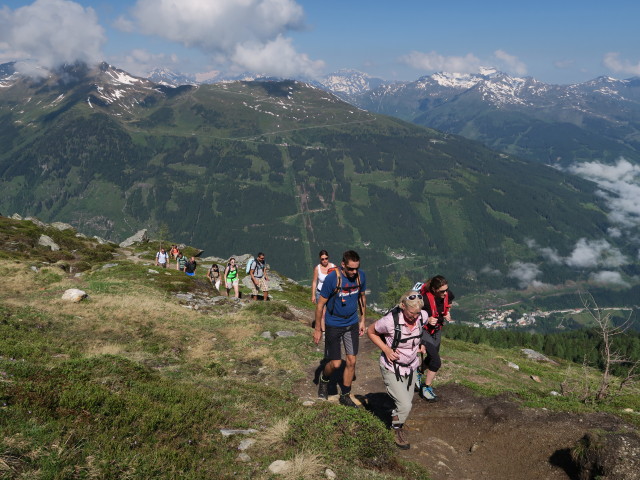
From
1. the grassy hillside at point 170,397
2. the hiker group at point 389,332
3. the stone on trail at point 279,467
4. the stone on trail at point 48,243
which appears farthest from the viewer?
the stone on trail at point 48,243

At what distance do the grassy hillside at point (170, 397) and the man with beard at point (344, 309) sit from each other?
1446 mm

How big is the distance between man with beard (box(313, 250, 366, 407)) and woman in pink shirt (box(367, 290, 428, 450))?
1502mm

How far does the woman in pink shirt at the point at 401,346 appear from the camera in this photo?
919 centimetres

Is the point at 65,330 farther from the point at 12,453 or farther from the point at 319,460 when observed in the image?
the point at 319,460

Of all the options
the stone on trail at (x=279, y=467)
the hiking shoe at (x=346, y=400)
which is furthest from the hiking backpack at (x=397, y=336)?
the stone on trail at (x=279, y=467)

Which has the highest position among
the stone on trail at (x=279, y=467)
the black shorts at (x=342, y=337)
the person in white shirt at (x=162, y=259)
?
the black shorts at (x=342, y=337)

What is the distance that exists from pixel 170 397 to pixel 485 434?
30.8 feet

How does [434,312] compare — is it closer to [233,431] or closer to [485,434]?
[485,434]

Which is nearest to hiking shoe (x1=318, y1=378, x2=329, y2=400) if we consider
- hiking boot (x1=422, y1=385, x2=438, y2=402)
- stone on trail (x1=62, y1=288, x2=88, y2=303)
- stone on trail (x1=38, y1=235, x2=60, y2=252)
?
hiking boot (x1=422, y1=385, x2=438, y2=402)

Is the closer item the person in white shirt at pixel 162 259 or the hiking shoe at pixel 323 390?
the hiking shoe at pixel 323 390

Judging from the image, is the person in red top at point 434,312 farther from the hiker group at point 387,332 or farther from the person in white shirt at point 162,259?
the person in white shirt at point 162,259

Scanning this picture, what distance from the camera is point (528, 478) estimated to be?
9.38 metres

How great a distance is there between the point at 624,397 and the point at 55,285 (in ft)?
115

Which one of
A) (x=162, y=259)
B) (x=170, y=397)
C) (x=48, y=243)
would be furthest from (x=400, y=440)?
(x=48, y=243)
